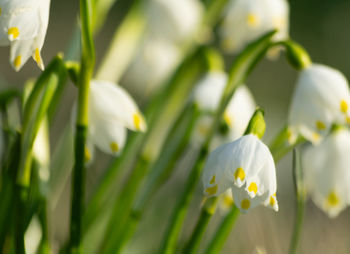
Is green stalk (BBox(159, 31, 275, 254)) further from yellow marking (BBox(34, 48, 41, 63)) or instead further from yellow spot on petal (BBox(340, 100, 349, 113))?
yellow marking (BBox(34, 48, 41, 63))

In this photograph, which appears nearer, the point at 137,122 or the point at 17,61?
the point at 17,61

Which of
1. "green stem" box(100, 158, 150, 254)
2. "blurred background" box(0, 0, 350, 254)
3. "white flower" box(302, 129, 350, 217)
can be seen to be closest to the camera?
"white flower" box(302, 129, 350, 217)

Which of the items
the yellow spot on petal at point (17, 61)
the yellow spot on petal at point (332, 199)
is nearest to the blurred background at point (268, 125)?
the yellow spot on petal at point (332, 199)

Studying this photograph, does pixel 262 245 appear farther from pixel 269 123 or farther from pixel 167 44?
pixel 269 123

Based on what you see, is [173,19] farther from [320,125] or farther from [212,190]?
[212,190]

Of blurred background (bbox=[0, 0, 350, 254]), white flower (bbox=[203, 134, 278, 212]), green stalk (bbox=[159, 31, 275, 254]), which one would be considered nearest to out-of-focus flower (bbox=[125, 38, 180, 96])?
blurred background (bbox=[0, 0, 350, 254])

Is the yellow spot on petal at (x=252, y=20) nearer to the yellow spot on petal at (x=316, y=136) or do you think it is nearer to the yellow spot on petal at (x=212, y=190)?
the yellow spot on petal at (x=316, y=136)

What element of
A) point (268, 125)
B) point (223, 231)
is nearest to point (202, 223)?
point (223, 231)
